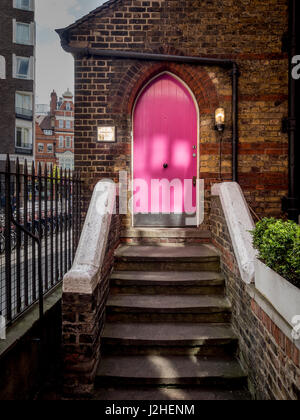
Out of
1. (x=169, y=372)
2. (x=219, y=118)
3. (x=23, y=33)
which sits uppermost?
(x=23, y=33)

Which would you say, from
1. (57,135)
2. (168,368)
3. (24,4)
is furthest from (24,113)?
(168,368)

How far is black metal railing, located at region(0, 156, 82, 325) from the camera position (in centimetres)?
244

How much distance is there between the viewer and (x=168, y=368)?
279 cm

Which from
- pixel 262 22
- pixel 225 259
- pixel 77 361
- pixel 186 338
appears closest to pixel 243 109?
pixel 262 22

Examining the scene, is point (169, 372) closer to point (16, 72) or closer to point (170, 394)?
point (170, 394)

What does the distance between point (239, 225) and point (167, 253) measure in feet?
3.91

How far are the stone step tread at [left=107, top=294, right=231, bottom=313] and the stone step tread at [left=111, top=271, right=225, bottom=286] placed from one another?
6.3 inches

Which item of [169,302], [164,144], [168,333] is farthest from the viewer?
[164,144]

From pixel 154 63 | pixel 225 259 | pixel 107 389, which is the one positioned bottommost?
pixel 107 389

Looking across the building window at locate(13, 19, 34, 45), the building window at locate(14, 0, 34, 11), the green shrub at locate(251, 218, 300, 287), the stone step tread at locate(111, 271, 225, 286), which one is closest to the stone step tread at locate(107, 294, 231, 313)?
the stone step tread at locate(111, 271, 225, 286)

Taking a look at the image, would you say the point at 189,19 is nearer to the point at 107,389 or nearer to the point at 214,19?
the point at 214,19

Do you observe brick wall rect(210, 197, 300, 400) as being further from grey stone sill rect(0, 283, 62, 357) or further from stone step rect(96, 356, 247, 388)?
grey stone sill rect(0, 283, 62, 357)

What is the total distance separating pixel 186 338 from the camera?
Answer: 2.96 metres

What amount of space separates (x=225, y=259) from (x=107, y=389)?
6.60 feet
